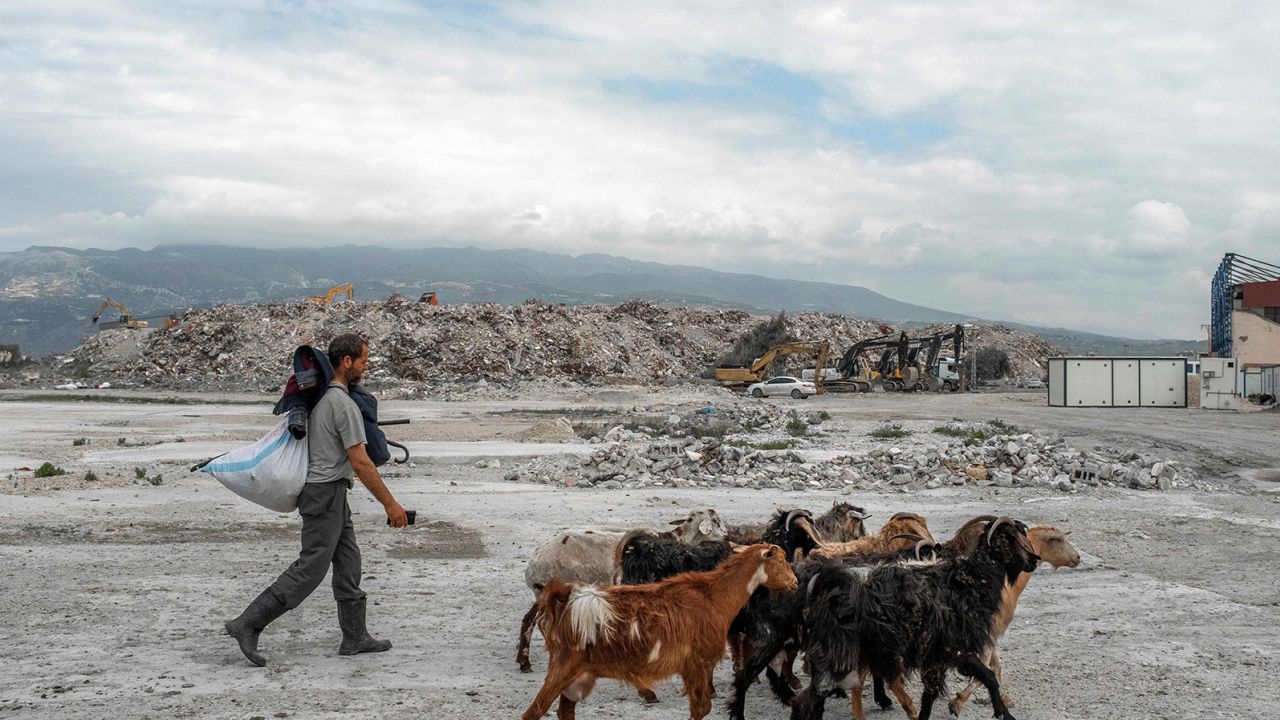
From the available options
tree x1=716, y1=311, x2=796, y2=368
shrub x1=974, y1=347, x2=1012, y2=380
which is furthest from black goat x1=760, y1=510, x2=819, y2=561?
shrub x1=974, y1=347, x2=1012, y2=380

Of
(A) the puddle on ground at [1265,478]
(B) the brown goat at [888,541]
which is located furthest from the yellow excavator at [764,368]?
(B) the brown goat at [888,541]

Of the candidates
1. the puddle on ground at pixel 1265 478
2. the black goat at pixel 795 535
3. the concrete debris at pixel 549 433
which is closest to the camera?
the black goat at pixel 795 535

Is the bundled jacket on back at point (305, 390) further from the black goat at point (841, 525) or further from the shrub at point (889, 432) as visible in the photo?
the shrub at point (889, 432)

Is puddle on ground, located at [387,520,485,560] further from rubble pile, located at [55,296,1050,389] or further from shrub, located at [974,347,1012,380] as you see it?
shrub, located at [974,347,1012,380]

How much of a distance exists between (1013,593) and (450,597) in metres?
4.70

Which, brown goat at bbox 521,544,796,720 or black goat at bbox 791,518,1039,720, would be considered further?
black goat at bbox 791,518,1039,720

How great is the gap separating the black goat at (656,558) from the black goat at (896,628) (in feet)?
3.88

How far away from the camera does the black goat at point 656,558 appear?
6.79m

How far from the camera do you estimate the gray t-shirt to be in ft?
21.1

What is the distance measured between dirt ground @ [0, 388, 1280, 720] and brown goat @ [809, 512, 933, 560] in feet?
3.29

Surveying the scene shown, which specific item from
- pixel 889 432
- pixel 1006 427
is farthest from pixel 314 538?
pixel 1006 427

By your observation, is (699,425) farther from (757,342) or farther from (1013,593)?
(757,342)

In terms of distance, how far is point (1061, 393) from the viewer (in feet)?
129

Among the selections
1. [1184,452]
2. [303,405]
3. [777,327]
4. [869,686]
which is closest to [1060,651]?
[869,686]
